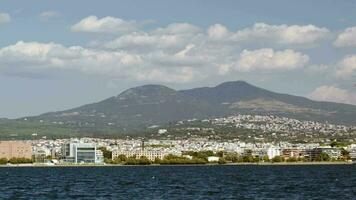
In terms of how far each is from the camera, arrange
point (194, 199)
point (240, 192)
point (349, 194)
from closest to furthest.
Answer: point (194, 199) → point (349, 194) → point (240, 192)

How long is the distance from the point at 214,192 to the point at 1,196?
2153 cm

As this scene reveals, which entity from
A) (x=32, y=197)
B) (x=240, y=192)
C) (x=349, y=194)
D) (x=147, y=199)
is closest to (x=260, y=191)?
(x=240, y=192)

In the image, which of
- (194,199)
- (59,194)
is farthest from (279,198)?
→ (59,194)

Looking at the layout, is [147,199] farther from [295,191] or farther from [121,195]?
[295,191]

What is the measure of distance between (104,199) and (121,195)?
503 cm

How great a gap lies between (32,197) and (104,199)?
8573mm

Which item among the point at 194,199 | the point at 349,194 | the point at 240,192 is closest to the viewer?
the point at 194,199

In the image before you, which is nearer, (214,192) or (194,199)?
(194,199)

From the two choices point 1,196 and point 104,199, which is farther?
point 1,196

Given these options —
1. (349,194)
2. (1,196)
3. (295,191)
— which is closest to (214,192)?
(295,191)

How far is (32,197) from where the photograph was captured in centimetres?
7819

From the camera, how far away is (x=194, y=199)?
71938mm

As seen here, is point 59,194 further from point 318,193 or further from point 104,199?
point 318,193

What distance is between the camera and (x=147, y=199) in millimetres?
72875
